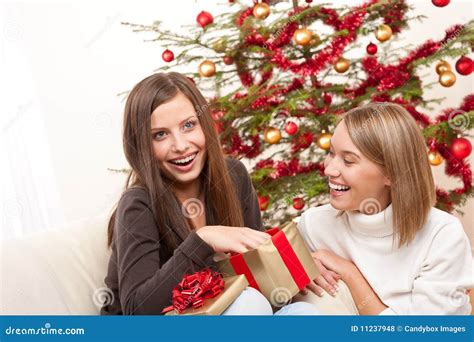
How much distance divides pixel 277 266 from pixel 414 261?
0.34 metres

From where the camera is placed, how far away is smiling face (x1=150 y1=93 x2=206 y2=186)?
1.50 m

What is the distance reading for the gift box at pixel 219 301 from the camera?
3.90 feet

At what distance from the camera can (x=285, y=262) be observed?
1.35 meters

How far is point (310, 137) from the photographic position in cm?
257

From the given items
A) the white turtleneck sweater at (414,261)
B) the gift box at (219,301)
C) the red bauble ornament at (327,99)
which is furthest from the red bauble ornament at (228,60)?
the gift box at (219,301)

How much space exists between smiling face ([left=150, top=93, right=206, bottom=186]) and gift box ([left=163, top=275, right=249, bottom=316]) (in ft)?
1.22

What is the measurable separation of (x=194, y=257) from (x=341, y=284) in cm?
40

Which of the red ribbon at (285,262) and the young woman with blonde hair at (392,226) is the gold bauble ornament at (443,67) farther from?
the red ribbon at (285,262)

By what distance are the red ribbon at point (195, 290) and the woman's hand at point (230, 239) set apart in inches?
3.7

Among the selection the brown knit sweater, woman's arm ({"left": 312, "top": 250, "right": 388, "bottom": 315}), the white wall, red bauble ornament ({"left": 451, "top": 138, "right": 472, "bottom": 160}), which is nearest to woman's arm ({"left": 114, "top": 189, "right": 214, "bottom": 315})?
the brown knit sweater

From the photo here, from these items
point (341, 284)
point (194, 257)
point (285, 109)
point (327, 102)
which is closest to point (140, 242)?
point (194, 257)

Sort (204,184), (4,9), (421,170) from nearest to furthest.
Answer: (421,170) < (204,184) < (4,9)
